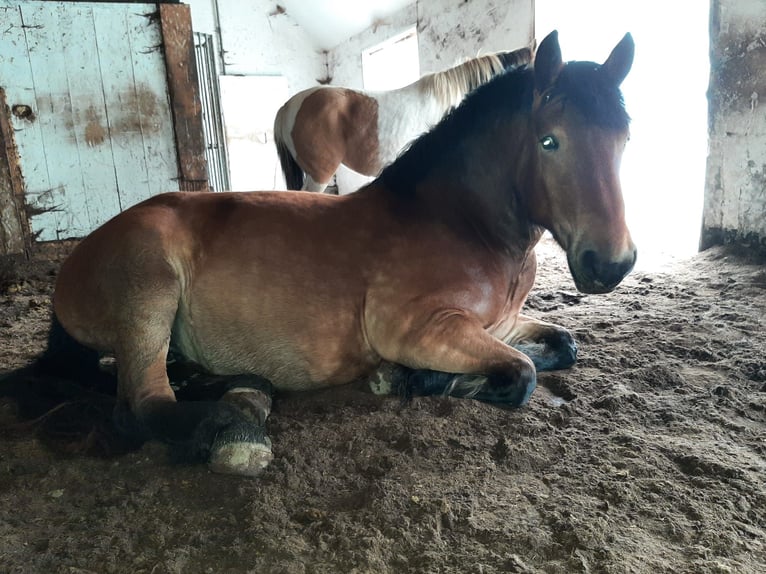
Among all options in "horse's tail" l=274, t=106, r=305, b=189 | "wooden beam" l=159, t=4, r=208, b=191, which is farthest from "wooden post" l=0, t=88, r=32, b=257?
"horse's tail" l=274, t=106, r=305, b=189

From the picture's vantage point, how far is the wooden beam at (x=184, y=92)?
510cm

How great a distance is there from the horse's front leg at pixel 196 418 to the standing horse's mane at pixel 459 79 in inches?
170

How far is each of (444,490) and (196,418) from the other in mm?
852

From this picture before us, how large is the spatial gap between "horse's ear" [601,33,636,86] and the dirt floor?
126 cm

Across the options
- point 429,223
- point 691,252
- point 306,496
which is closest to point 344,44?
point 691,252

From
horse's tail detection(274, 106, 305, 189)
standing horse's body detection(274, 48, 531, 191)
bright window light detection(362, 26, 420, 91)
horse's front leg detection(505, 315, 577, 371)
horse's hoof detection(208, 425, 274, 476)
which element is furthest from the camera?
bright window light detection(362, 26, 420, 91)

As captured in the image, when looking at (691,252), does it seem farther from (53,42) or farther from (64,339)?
(53,42)

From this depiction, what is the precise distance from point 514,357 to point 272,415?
97cm

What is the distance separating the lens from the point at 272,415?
2117mm

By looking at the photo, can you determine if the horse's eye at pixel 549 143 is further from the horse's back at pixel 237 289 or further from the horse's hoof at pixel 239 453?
the horse's hoof at pixel 239 453

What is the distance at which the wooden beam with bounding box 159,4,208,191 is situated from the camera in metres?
5.10

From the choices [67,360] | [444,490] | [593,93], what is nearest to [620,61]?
[593,93]

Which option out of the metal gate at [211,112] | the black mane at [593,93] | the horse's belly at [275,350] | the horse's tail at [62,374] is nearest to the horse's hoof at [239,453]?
the horse's belly at [275,350]

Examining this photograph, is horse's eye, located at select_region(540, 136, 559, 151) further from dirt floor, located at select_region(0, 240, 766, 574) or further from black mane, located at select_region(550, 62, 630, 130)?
dirt floor, located at select_region(0, 240, 766, 574)
